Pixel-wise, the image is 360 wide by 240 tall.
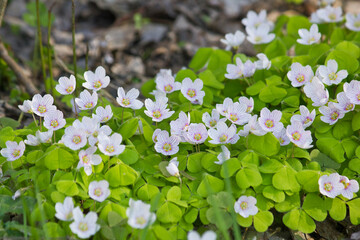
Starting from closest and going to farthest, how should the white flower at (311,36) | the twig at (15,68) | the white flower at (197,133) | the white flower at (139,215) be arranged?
the white flower at (139,215), the white flower at (197,133), the white flower at (311,36), the twig at (15,68)

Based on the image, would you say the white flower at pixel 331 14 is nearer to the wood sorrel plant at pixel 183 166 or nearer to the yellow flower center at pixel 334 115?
the wood sorrel plant at pixel 183 166

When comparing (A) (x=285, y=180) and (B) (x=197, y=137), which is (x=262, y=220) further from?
(B) (x=197, y=137)

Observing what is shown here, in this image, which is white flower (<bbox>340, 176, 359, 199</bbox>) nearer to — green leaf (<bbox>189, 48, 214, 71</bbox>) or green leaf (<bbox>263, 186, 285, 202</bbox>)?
green leaf (<bbox>263, 186, 285, 202</bbox>)

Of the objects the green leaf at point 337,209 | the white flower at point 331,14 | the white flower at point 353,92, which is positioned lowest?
the green leaf at point 337,209

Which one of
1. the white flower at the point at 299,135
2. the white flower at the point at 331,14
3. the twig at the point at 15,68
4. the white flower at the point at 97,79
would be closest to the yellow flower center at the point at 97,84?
the white flower at the point at 97,79

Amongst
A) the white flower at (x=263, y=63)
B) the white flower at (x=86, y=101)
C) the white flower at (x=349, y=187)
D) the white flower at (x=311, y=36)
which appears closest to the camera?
the white flower at (x=349, y=187)

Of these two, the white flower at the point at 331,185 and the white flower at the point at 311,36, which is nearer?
the white flower at the point at 331,185

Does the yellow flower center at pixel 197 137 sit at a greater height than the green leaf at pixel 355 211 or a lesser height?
greater

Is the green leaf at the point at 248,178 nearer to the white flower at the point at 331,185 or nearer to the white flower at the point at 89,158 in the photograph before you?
the white flower at the point at 331,185
